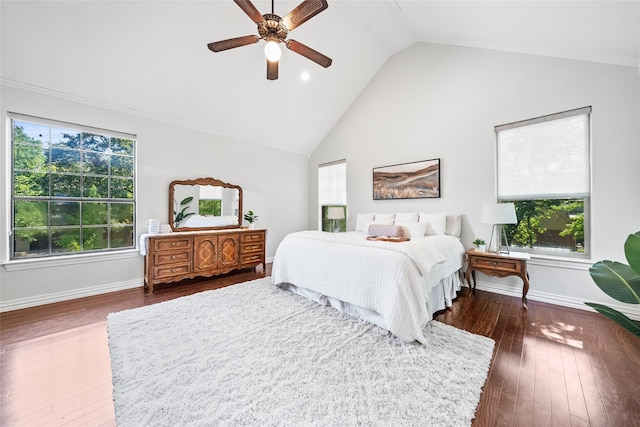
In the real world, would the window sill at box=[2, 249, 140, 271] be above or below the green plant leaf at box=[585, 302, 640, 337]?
below

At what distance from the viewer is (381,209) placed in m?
4.68

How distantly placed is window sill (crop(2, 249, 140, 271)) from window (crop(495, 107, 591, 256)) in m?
5.40

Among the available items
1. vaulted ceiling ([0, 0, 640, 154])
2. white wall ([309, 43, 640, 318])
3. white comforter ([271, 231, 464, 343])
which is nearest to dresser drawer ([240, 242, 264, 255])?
white comforter ([271, 231, 464, 343])

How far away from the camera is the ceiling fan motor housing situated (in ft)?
7.07

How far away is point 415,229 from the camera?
3.58 meters

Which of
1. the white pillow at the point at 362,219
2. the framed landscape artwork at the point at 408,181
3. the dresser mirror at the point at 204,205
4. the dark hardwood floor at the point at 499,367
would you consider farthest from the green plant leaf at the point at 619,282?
the dresser mirror at the point at 204,205

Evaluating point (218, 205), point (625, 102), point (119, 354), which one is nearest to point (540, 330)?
point (625, 102)

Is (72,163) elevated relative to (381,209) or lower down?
elevated

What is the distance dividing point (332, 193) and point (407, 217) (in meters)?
2.01

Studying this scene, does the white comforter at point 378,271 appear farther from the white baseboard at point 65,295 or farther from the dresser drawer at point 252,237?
the white baseboard at point 65,295

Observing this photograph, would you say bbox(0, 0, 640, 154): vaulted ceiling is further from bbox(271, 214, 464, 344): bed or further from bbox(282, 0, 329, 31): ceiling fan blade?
bbox(271, 214, 464, 344): bed

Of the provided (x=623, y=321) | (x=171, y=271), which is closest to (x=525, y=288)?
(x=623, y=321)

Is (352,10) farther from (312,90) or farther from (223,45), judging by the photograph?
(223,45)

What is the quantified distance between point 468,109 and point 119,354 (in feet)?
16.1
